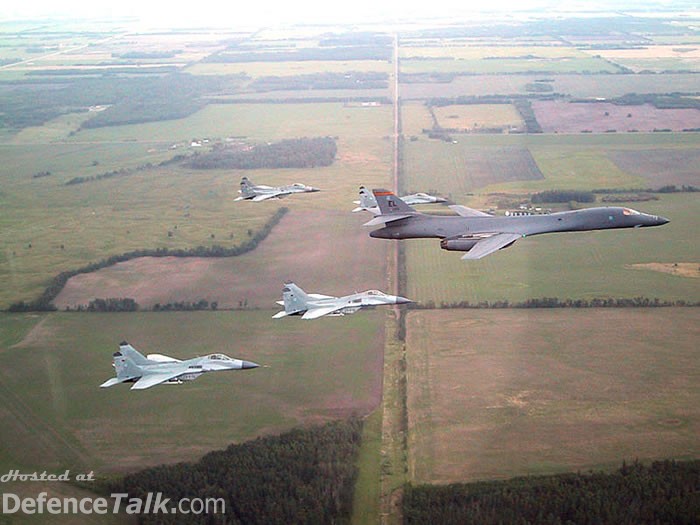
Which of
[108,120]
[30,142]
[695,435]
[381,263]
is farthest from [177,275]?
[108,120]

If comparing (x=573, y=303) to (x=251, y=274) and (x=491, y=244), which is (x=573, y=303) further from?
(x=251, y=274)

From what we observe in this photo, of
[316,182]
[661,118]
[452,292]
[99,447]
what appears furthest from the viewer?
[661,118]

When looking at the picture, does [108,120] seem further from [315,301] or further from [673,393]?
[673,393]

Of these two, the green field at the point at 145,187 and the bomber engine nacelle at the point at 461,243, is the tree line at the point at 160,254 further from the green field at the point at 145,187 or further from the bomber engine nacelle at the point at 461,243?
the bomber engine nacelle at the point at 461,243

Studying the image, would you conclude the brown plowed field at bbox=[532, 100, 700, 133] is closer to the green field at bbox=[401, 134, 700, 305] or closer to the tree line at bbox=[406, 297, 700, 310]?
the green field at bbox=[401, 134, 700, 305]

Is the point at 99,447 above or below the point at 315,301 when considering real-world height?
below

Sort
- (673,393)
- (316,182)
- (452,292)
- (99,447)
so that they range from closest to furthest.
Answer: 1. (99,447)
2. (673,393)
3. (452,292)
4. (316,182)

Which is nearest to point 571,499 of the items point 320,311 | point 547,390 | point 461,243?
point 547,390
